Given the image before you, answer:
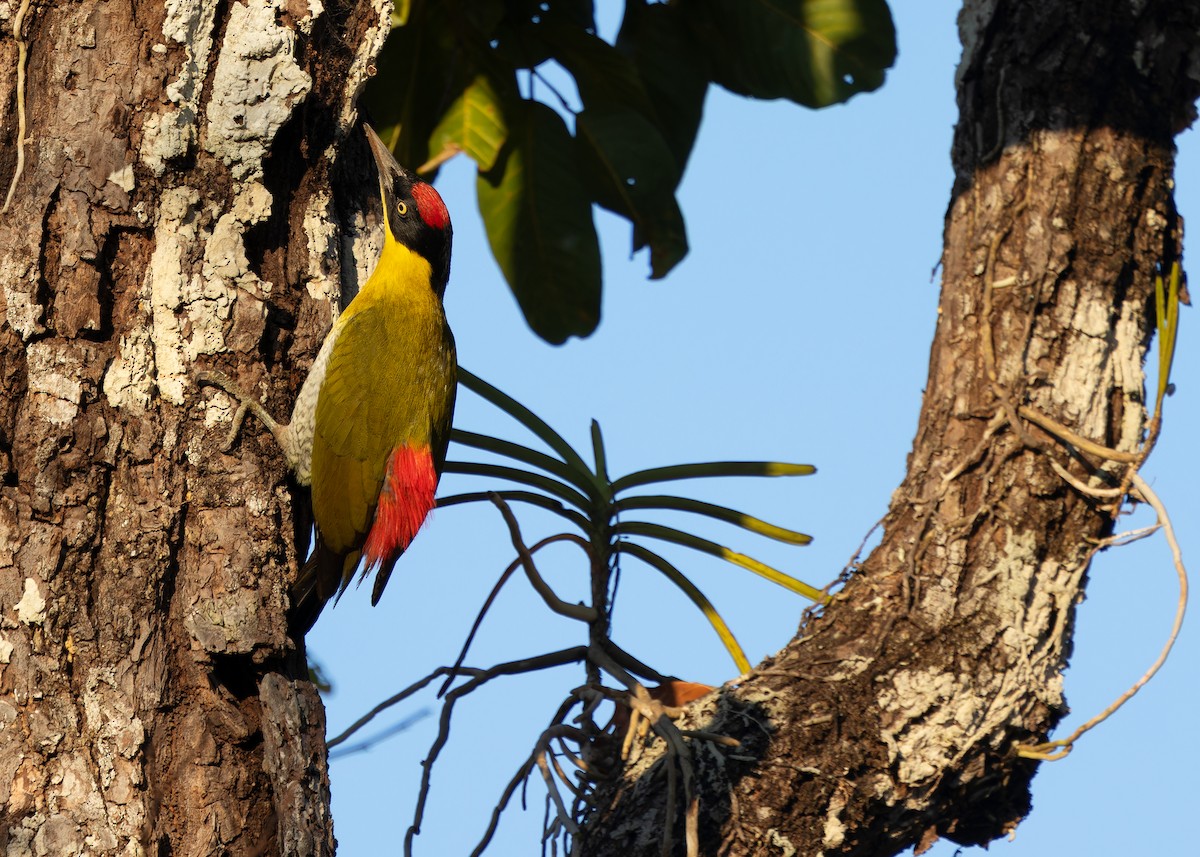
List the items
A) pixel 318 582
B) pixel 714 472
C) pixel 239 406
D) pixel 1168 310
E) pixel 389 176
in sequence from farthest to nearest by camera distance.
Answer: pixel 389 176, pixel 714 472, pixel 1168 310, pixel 318 582, pixel 239 406

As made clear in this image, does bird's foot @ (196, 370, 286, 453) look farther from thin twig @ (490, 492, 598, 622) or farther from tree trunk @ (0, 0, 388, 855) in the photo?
thin twig @ (490, 492, 598, 622)

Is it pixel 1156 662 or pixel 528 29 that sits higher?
pixel 528 29

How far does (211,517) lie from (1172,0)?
8.74 ft

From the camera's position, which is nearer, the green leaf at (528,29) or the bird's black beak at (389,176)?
the bird's black beak at (389,176)

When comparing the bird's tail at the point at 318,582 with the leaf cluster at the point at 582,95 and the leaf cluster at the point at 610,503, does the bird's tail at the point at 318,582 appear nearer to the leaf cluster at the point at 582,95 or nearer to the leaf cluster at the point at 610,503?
the leaf cluster at the point at 610,503

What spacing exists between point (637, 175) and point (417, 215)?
2.57ft

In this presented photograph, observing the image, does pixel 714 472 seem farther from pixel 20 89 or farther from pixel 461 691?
pixel 20 89

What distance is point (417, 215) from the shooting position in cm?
389

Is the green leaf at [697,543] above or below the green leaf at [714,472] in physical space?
below

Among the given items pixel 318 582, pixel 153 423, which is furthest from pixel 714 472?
pixel 153 423

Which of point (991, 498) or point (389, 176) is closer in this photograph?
point (991, 498)

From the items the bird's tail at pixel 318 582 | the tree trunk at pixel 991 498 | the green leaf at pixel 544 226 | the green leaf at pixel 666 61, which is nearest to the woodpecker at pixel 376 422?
the bird's tail at pixel 318 582

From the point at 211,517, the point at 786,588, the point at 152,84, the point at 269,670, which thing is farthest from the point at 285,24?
the point at 786,588

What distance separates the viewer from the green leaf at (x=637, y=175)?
4.20 meters
